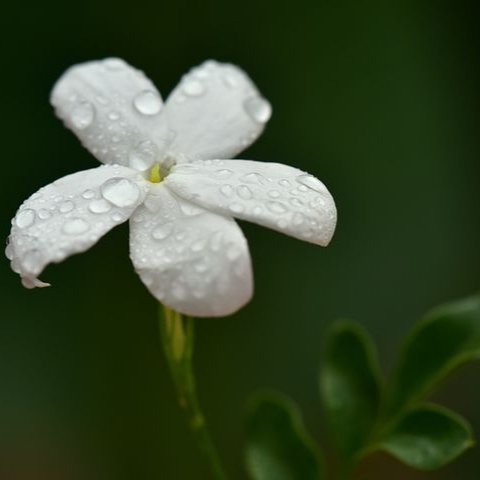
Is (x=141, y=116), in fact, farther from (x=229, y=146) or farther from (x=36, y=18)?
(x=36, y=18)

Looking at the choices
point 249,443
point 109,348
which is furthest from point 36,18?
point 249,443

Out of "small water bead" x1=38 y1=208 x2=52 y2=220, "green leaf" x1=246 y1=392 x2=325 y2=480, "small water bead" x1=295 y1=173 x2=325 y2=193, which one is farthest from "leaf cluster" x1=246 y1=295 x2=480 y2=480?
"small water bead" x1=38 y1=208 x2=52 y2=220

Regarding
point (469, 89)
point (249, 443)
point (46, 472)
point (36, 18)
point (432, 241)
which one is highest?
point (36, 18)

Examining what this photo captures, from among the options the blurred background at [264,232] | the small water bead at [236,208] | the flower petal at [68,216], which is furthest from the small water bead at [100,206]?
the blurred background at [264,232]

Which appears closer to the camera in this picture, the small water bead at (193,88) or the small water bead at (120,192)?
the small water bead at (120,192)

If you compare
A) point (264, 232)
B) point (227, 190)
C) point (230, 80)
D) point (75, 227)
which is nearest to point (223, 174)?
point (227, 190)

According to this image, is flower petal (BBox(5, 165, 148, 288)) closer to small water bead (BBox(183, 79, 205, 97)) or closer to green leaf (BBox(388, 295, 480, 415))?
small water bead (BBox(183, 79, 205, 97))

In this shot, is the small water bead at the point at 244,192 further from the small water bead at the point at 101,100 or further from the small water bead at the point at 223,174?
the small water bead at the point at 101,100

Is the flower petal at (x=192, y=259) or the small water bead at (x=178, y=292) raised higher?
the flower petal at (x=192, y=259)
